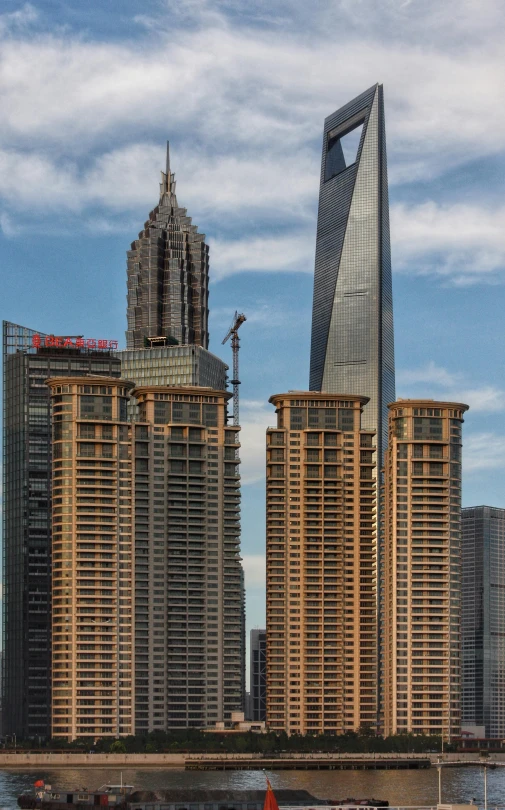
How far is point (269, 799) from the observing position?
153500 mm

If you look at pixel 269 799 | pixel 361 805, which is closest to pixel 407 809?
pixel 361 805

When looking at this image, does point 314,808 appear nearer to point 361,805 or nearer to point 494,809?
point 361,805

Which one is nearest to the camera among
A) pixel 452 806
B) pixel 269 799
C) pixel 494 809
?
pixel 269 799

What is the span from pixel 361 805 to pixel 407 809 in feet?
25.0

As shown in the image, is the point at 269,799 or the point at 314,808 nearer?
the point at 269,799

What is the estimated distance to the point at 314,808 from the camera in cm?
19175

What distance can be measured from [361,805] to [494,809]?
15.6 m

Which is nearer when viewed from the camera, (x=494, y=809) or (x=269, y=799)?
(x=269, y=799)

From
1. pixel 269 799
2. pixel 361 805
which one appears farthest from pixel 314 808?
pixel 269 799

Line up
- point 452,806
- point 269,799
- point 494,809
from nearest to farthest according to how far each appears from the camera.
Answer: point 269,799 → point 452,806 → point 494,809

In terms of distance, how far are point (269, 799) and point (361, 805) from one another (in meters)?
47.3

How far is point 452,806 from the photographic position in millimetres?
182250

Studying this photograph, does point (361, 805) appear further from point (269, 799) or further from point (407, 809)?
point (269, 799)

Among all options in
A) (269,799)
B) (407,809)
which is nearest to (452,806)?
(407,809)
